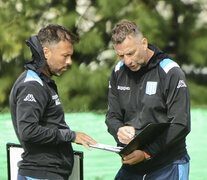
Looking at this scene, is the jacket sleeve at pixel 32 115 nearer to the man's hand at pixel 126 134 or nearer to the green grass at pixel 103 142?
the man's hand at pixel 126 134

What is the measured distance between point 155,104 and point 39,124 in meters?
0.56

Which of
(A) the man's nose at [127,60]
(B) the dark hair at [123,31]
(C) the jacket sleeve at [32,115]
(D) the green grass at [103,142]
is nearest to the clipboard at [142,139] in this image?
(C) the jacket sleeve at [32,115]

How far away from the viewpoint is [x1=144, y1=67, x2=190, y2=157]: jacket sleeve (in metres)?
2.24

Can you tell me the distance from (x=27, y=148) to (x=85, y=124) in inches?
113

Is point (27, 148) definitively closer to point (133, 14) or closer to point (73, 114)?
point (73, 114)

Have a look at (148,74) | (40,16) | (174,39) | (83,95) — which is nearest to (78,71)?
(83,95)

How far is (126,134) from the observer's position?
2.36 meters

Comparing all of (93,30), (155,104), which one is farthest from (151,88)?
(93,30)

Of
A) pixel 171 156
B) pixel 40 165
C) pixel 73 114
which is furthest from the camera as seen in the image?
pixel 73 114

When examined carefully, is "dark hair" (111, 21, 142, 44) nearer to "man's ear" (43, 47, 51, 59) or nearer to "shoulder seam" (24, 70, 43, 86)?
"man's ear" (43, 47, 51, 59)

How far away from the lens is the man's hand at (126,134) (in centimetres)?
235

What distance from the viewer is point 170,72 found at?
228 cm

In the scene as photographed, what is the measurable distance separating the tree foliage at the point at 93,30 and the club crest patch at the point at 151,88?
418 centimetres

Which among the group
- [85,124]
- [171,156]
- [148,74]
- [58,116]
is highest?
[148,74]
